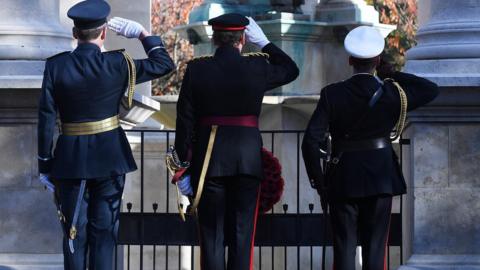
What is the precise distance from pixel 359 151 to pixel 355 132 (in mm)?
126

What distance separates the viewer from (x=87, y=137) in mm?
10312

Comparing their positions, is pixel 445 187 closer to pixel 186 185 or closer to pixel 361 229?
pixel 361 229

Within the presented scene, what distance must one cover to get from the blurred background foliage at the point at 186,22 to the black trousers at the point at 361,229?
74.2 ft

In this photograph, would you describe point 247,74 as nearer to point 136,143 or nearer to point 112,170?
point 112,170

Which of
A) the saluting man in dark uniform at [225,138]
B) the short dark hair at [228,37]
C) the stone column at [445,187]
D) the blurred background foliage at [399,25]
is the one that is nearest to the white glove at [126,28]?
the saluting man in dark uniform at [225,138]

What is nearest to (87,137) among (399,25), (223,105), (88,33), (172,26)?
(88,33)

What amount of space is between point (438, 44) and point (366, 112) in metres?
1.98

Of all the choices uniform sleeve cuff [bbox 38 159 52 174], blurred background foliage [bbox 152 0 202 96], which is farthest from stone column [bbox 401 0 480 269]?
A: blurred background foliage [bbox 152 0 202 96]

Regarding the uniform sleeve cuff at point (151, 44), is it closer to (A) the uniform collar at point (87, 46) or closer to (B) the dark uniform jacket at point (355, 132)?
(A) the uniform collar at point (87, 46)

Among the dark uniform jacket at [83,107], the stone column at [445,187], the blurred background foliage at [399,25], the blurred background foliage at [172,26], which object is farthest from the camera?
the blurred background foliage at [172,26]

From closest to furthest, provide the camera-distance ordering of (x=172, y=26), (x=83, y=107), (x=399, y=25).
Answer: (x=83, y=107), (x=399, y=25), (x=172, y=26)

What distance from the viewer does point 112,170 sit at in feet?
33.7

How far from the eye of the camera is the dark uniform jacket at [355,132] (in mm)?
10305

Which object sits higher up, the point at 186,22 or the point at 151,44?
the point at 186,22
